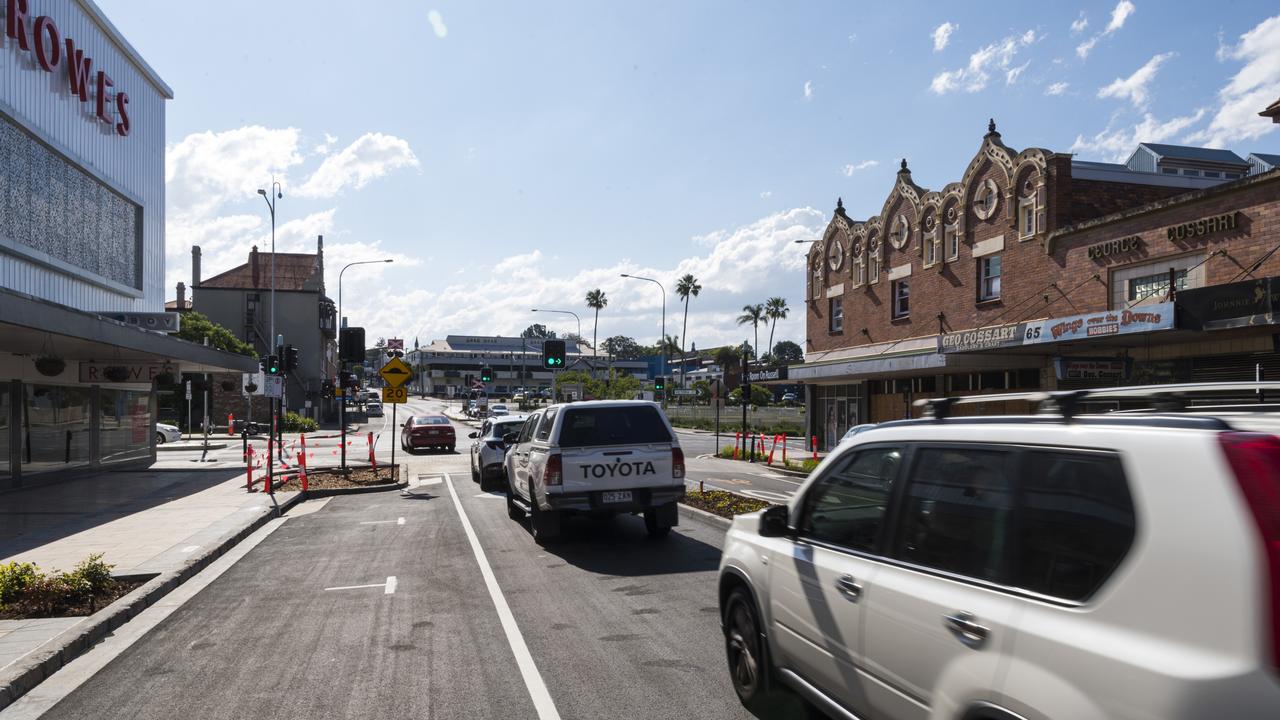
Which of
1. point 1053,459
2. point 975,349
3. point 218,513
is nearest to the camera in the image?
point 1053,459

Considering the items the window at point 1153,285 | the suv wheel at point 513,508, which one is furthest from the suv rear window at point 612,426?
the window at point 1153,285

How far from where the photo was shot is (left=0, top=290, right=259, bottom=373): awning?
528 inches

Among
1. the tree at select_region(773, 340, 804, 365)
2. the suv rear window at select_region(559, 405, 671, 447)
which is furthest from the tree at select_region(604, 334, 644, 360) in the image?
the suv rear window at select_region(559, 405, 671, 447)

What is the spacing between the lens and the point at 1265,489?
7.95ft

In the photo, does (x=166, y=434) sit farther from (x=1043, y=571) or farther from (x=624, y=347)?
(x=624, y=347)

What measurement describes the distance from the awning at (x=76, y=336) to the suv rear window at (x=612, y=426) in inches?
323

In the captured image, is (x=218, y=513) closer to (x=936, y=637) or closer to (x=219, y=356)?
(x=219, y=356)

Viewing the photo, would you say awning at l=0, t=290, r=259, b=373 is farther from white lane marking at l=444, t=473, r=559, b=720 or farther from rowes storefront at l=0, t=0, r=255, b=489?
white lane marking at l=444, t=473, r=559, b=720

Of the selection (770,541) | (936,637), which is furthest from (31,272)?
(936,637)

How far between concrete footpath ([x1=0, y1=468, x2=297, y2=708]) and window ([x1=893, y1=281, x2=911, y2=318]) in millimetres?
22606

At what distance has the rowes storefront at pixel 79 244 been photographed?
18.9 metres

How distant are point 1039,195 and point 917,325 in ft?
24.2

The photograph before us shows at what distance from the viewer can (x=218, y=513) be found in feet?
50.3

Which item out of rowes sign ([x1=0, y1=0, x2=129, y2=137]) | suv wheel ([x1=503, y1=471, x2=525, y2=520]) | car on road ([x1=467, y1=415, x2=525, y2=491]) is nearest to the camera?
suv wheel ([x1=503, y1=471, x2=525, y2=520])
